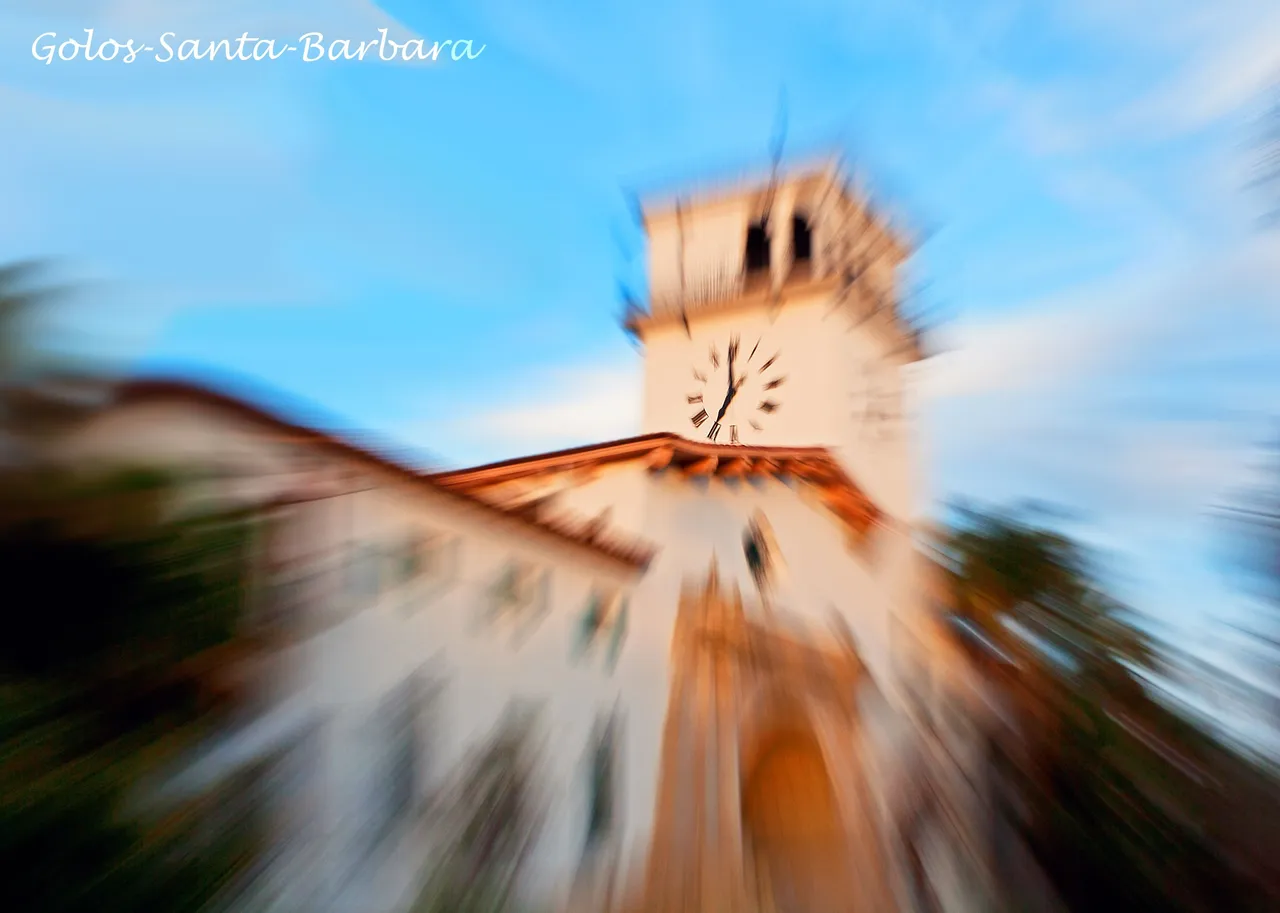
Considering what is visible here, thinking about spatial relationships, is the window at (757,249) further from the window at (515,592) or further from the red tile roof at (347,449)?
the window at (515,592)

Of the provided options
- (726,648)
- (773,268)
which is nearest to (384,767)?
(726,648)

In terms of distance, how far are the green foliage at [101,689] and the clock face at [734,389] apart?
16.2 ft

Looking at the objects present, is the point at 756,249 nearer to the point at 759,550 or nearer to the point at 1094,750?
the point at 759,550

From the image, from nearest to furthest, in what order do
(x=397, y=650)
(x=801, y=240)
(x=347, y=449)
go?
(x=347, y=449), (x=397, y=650), (x=801, y=240)

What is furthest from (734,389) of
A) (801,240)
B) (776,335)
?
(801,240)

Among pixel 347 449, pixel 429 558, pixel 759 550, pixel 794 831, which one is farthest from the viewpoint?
pixel 759 550

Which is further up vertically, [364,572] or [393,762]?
[364,572]

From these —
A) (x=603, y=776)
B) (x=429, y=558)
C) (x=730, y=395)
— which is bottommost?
(x=603, y=776)

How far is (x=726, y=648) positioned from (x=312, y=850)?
2.25 m

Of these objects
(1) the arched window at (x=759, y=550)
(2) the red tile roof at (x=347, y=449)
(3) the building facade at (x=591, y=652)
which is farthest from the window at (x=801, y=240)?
(2) the red tile roof at (x=347, y=449)

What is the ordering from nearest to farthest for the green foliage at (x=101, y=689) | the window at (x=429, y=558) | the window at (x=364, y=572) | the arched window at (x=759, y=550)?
the green foliage at (x=101, y=689)
the window at (x=364, y=572)
the window at (x=429, y=558)
the arched window at (x=759, y=550)

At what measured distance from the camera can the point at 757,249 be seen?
307 inches

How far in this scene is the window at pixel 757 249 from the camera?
762 centimetres

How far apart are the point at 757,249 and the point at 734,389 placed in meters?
1.72
